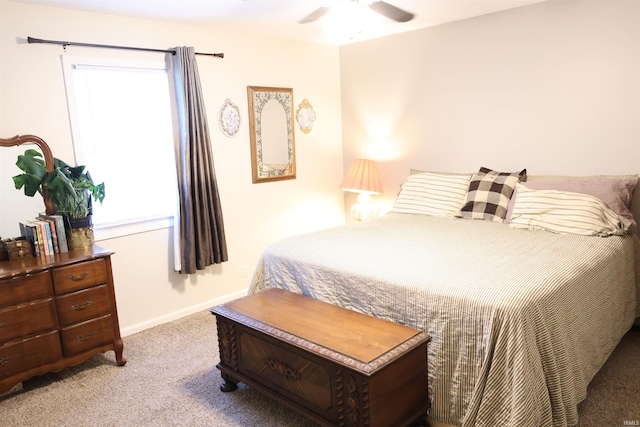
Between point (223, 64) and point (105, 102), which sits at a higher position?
point (223, 64)

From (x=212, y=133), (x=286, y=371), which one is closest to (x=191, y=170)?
(x=212, y=133)

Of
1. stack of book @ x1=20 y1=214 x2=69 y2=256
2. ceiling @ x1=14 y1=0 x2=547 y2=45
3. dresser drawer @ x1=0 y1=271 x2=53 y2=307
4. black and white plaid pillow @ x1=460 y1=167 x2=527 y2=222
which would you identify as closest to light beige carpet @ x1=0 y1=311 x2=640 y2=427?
dresser drawer @ x1=0 y1=271 x2=53 y2=307

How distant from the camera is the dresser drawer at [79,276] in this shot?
2.62 m

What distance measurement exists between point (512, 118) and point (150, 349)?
3166 mm

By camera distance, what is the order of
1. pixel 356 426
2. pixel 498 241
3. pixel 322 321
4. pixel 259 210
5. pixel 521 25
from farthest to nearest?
pixel 259 210
pixel 521 25
pixel 498 241
pixel 322 321
pixel 356 426

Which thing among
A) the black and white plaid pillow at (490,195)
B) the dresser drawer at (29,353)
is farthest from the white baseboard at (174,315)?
the black and white plaid pillow at (490,195)

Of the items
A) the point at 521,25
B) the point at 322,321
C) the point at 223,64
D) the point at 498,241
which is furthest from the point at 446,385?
the point at 223,64

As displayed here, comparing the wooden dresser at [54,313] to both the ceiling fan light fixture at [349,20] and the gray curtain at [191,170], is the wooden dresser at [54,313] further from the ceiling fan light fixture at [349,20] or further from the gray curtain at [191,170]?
the ceiling fan light fixture at [349,20]

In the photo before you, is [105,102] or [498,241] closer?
[498,241]

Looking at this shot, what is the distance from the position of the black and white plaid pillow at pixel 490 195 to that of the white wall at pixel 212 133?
1695 mm

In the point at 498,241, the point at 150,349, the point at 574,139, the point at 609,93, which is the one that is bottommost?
the point at 150,349

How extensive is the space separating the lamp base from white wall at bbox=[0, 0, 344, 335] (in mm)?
430

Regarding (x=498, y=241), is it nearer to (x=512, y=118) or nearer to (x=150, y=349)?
(x=512, y=118)

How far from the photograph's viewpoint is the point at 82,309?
2.72 meters
